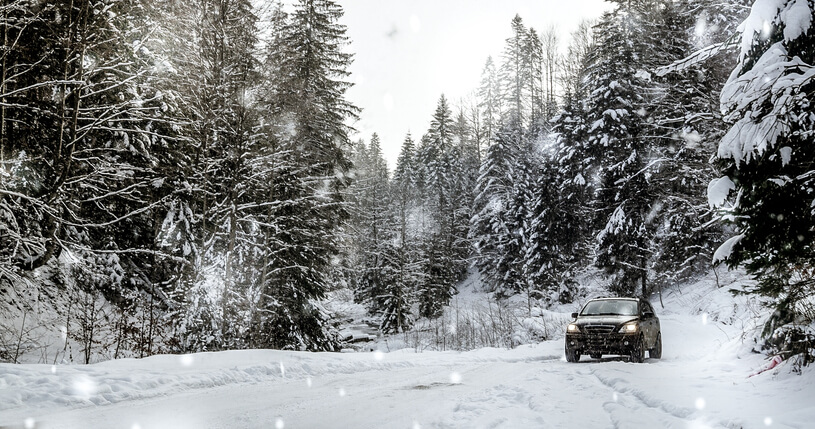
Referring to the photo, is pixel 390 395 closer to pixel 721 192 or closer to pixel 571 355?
pixel 721 192

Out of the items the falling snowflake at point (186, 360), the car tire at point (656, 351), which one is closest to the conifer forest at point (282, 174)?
the falling snowflake at point (186, 360)

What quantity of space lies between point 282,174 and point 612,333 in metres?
12.1

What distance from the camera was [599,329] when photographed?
12508mm

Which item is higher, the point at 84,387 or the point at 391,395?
the point at 84,387

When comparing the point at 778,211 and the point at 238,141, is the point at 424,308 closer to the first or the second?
the point at 238,141

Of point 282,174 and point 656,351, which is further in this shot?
point 282,174

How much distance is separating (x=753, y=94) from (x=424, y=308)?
34.9m

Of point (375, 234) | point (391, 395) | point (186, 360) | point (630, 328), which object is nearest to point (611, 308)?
point (630, 328)

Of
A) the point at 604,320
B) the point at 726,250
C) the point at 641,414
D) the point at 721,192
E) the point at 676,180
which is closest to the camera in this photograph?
the point at 641,414

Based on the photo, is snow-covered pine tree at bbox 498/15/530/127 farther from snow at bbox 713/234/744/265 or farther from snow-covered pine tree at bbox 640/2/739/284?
snow at bbox 713/234/744/265

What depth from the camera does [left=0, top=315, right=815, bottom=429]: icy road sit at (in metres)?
5.56

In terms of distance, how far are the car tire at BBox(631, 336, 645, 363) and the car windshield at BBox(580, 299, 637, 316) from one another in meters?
0.85

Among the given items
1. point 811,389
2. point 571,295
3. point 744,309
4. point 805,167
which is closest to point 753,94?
point 805,167

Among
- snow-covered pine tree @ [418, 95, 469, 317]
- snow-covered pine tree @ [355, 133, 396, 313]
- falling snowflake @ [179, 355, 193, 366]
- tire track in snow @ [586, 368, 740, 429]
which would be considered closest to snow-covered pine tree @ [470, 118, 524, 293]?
snow-covered pine tree @ [418, 95, 469, 317]
